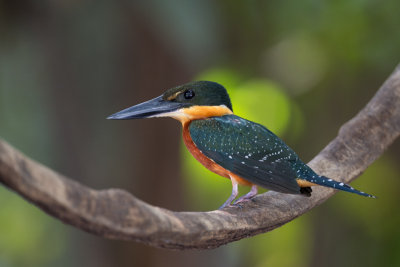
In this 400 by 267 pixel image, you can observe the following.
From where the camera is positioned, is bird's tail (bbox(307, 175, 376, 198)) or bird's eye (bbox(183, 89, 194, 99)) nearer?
bird's tail (bbox(307, 175, 376, 198))

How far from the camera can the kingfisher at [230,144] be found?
347 cm

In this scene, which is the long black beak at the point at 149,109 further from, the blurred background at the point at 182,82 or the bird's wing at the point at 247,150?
the blurred background at the point at 182,82

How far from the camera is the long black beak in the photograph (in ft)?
12.3

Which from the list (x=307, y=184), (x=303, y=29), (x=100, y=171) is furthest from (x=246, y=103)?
(x=307, y=184)

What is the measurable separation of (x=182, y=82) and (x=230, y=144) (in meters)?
2.64

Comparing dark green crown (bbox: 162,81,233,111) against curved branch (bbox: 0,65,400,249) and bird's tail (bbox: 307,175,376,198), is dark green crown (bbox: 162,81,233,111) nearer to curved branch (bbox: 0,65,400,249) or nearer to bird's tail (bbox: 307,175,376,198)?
curved branch (bbox: 0,65,400,249)

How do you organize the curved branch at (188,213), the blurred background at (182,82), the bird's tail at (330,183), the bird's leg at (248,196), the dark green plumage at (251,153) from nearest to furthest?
the curved branch at (188,213) < the bird's tail at (330,183) < the dark green plumage at (251,153) < the bird's leg at (248,196) < the blurred background at (182,82)

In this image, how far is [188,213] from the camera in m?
2.77

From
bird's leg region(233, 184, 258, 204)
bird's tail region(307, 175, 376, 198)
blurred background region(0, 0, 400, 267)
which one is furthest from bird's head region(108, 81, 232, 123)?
blurred background region(0, 0, 400, 267)

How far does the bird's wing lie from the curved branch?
150mm

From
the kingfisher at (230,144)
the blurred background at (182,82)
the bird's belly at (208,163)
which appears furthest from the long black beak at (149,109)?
the blurred background at (182,82)

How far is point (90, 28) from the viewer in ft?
20.6

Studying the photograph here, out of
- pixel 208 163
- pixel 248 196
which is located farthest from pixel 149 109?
pixel 248 196

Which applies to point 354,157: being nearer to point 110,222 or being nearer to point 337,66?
point 110,222
